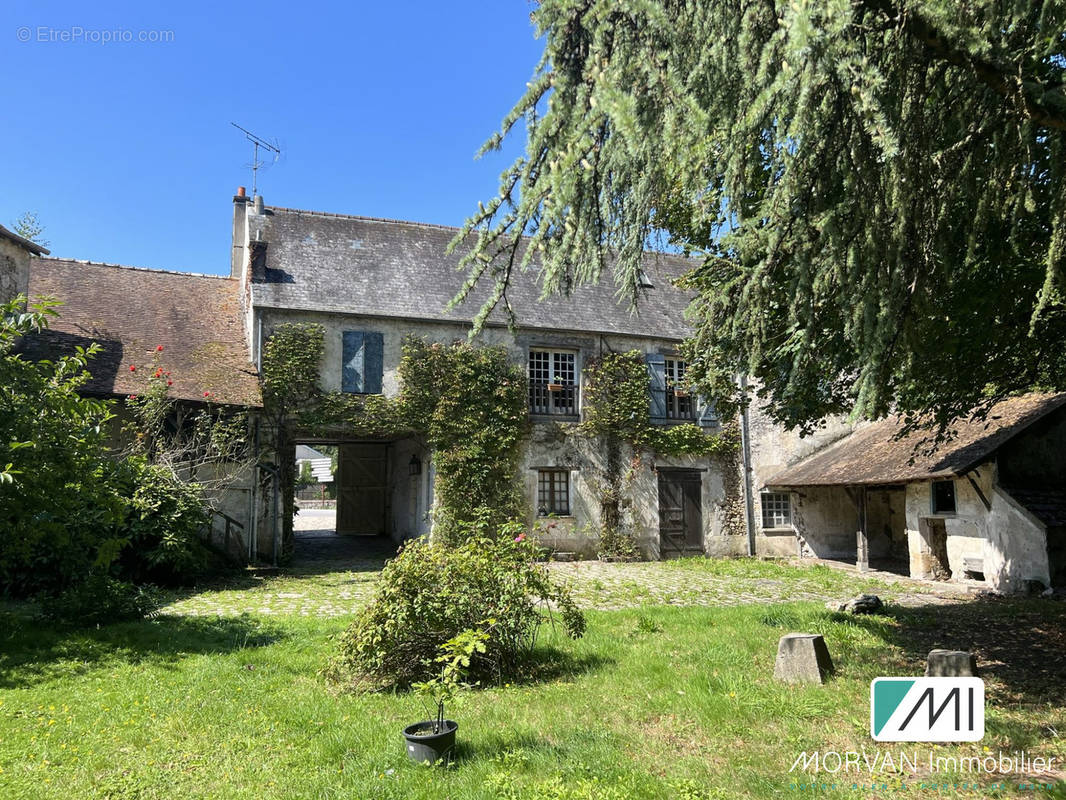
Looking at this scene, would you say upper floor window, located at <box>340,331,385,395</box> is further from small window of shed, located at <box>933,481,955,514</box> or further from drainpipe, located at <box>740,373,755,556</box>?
small window of shed, located at <box>933,481,955,514</box>

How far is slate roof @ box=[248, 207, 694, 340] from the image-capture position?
15422 mm

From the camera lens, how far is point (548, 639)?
23.9ft

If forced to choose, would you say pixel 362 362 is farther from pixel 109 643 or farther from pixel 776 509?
pixel 776 509

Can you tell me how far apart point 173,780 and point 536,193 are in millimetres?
3932

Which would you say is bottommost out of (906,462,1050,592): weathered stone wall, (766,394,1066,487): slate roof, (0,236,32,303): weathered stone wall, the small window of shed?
(906,462,1050,592): weathered stone wall

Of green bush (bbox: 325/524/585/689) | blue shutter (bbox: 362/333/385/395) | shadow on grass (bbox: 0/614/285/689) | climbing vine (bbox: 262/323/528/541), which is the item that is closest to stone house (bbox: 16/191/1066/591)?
blue shutter (bbox: 362/333/385/395)

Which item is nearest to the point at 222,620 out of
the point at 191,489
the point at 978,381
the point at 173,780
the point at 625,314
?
the point at 191,489

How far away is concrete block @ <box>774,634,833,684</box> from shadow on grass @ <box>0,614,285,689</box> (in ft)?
16.9

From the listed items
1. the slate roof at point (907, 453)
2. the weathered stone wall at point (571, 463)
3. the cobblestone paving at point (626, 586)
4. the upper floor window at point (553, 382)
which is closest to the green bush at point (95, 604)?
the cobblestone paving at point (626, 586)

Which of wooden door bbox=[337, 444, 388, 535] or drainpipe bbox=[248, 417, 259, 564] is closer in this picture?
drainpipe bbox=[248, 417, 259, 564]

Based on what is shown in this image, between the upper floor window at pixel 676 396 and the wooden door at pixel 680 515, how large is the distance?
1.46 metres

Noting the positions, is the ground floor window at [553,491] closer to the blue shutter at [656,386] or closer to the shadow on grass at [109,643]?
the blue shutter at [656,386]

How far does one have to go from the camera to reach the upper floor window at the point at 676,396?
1762cm

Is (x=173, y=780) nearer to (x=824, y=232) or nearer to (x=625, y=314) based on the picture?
(x=824, y=232)
